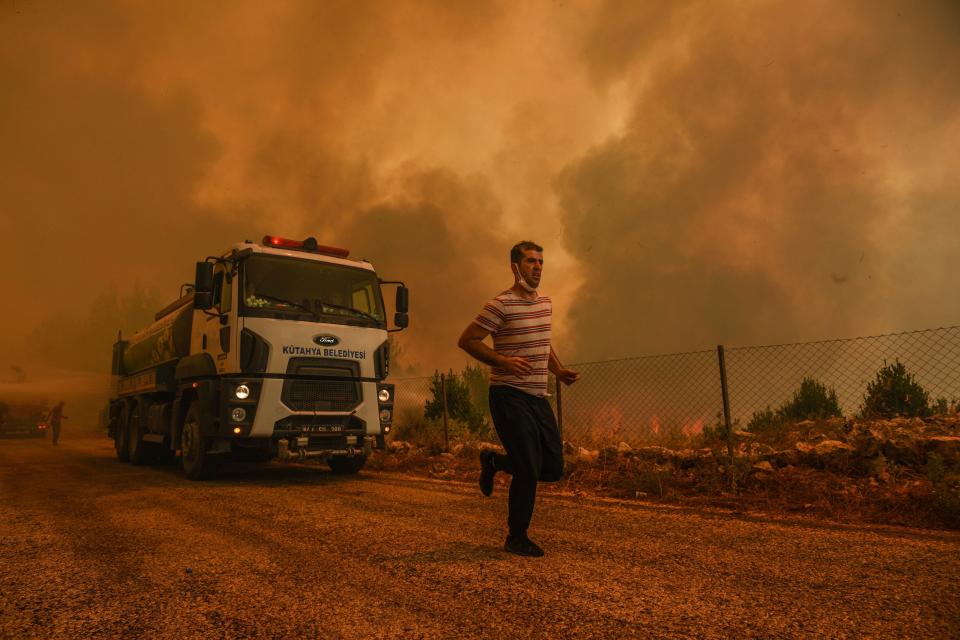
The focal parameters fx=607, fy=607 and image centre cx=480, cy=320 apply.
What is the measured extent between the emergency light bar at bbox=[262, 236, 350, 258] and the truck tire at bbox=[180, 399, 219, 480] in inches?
102

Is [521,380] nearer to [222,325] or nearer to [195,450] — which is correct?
[222,325]

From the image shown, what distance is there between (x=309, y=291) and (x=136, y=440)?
616 centimetres

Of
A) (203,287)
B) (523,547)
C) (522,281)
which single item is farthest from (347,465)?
(522,281)

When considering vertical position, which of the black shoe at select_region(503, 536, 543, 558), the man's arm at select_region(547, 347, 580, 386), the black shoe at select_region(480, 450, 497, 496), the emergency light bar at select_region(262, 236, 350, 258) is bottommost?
the black shoe at select_region(503, 536, 543, 558)

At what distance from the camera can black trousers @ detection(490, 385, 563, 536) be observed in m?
3.78

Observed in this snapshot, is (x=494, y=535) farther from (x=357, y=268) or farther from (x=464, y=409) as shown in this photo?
(x=464, y=409)

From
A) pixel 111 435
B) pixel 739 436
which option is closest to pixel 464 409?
pixel 111 435

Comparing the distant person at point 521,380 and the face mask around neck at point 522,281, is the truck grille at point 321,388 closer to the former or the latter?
the distant person at point 521,380

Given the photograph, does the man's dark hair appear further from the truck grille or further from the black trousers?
the truck grille

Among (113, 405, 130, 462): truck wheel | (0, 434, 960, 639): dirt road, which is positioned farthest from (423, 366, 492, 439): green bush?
(0, 434, 960, 639): dirt road

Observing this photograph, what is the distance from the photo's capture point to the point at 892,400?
404 inches

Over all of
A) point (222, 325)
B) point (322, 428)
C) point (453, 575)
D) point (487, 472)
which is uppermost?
point (222, 325)

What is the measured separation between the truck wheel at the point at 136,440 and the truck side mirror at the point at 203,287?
477 centimetres

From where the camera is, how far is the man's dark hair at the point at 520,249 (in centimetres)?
404
